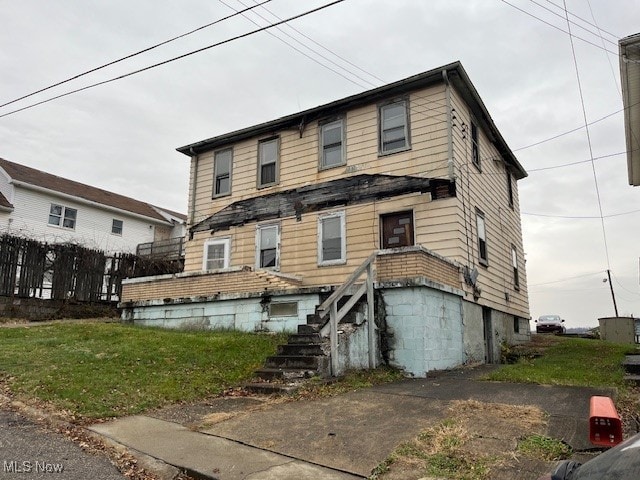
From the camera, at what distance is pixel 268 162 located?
15789 mm

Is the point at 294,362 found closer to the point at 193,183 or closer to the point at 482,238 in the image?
the point at 482,238

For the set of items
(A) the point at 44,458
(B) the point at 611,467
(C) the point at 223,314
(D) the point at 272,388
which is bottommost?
(A) the point at 44,458

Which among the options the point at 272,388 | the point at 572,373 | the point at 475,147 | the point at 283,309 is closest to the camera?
the point at 272,388

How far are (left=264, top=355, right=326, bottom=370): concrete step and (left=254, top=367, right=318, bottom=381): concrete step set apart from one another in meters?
0.09

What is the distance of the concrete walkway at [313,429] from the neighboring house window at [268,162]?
9734mm

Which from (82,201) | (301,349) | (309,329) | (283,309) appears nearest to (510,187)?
(283,309)

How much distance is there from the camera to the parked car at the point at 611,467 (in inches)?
62.4

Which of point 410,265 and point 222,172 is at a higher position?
point 222,172

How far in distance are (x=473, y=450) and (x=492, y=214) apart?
1224 centimetres

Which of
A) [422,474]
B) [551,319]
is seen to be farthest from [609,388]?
[551,319]

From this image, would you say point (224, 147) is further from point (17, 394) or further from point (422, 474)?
point (422, 474)

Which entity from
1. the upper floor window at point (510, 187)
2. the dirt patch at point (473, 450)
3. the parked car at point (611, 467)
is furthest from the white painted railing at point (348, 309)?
the upper floor window at point (510, 187)

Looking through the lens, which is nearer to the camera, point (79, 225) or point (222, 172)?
point (222, 172)

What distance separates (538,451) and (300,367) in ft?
15.1
